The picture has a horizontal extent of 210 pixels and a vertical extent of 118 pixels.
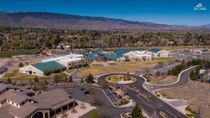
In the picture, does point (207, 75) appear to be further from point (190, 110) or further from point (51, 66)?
point (51, 66)

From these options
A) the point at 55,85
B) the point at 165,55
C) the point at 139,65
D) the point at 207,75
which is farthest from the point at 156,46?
the point at 55,85

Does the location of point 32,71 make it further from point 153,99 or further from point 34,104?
point 153,99

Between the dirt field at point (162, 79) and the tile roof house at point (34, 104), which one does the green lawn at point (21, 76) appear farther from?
the tile roof house at point (34, 104)

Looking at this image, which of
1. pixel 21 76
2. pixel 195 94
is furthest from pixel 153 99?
pixel 21 76

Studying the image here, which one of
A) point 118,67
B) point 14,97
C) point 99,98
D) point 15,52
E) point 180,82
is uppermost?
point 14,97

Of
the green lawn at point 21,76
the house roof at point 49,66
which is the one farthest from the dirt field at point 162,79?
the house roof at point 49,66

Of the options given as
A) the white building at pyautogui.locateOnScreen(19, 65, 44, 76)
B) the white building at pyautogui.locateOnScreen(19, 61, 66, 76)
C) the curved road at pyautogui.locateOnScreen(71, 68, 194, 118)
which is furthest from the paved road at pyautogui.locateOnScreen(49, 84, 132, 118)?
the white building at pyautogui.locateOnScreen(19, 65, 44, 76)
